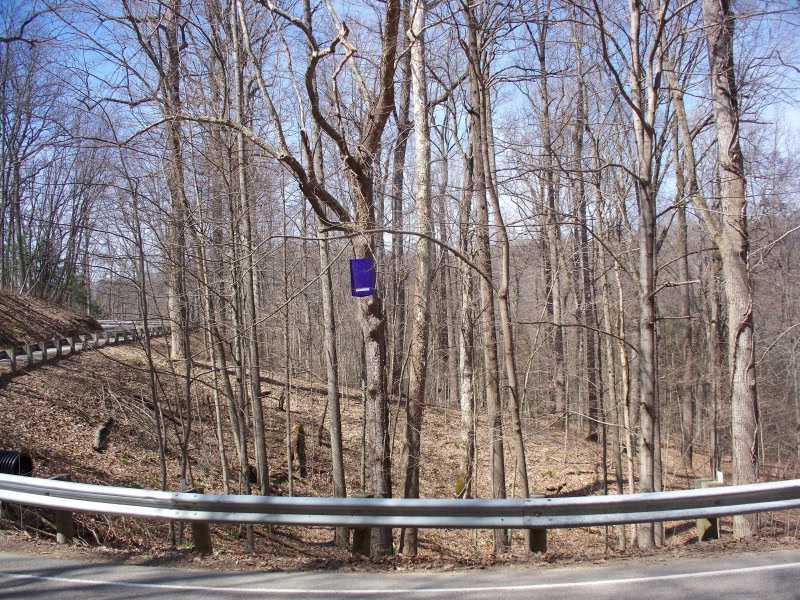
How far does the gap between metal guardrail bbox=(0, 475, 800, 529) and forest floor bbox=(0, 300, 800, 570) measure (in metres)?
0.51

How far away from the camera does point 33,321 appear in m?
26.9

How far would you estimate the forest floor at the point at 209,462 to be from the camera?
388 inches

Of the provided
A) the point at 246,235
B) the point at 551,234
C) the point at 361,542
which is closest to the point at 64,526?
the point at 361,542

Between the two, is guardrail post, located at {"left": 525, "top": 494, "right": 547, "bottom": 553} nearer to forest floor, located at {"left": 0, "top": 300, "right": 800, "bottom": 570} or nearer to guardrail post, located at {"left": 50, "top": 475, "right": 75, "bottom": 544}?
forest floor, located at {"left": 0, "top": 300, "right": 800, "bottom": 570}

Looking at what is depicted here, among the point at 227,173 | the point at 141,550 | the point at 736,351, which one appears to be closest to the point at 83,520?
the point at 141,550

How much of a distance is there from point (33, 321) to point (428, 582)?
2689 cm

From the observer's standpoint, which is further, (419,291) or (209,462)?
(209,462)

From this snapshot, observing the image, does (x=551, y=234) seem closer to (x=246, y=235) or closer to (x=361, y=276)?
(x=246, y=235)

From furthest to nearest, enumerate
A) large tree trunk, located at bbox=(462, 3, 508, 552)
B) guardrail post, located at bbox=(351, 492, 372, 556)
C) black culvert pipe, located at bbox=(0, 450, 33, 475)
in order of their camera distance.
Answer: large tree trunk, located at bbox=(462, 3, 508, 552) → black culvert pipe, located at bbox=(0, 450, 33, 475) → guardrail post, located at bbox=(351, 492, 372, 556)

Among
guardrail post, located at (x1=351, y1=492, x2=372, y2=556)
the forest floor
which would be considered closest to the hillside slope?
the forest floor

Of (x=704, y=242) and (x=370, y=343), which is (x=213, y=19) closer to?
(x=370, y=343)

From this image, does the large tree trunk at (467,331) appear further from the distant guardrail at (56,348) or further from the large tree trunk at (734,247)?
the distant guardrail at (56,348)

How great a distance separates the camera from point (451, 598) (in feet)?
15.1

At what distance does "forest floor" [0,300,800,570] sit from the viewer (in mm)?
9852
